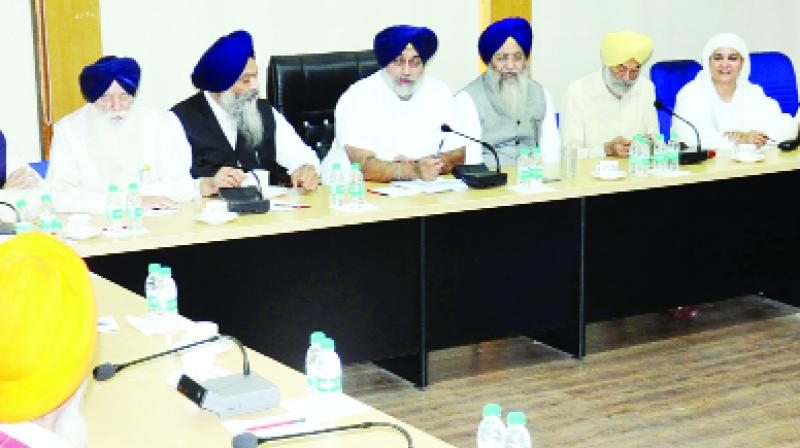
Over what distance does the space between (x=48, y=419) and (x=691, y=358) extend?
12.3ft

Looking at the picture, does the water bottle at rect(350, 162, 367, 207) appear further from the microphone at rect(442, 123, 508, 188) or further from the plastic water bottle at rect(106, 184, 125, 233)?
the plastic water bottle at rect(106, 184, 125, 233)

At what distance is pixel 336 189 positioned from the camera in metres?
4.86

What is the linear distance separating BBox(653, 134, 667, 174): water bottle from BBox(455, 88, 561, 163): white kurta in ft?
2.21

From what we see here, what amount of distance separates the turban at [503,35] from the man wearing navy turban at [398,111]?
0.29 meters

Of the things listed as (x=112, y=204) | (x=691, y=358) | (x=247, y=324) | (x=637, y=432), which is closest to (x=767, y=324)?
(x=691, y=358)

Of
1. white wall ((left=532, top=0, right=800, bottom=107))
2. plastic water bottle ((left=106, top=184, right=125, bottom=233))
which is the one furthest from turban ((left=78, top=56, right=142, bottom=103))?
white wall ((left=532, top=0, right=800, bottom=107))

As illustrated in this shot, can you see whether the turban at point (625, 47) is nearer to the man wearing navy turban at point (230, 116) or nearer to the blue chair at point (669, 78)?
the blue chair at point (669, 78)

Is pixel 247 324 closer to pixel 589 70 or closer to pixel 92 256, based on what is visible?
pixel 92 256

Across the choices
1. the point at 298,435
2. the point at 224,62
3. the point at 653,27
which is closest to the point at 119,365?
the point at 298,435

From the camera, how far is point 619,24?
26.9 ft

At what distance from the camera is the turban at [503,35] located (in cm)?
599

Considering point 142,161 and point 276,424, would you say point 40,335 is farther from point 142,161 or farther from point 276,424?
point 142,161

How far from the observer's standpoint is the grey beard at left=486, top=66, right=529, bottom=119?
610cm

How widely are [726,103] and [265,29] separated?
223 cm
